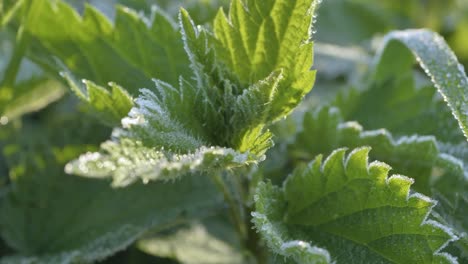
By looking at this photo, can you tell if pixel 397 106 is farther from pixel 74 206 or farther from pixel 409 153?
pixel 74 206

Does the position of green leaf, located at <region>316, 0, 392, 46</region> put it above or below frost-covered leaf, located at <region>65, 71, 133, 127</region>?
below

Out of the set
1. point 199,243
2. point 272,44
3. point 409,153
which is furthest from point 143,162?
point 199,243

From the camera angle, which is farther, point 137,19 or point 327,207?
point 137,19

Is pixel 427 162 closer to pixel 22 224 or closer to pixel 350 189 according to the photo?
pixel 350 189

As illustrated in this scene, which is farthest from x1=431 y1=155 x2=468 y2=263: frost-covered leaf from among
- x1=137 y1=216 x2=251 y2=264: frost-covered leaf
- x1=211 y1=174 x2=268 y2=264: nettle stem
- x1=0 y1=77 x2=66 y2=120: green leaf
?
x1=0 y1=77 x2=66 y2=120: green leaf

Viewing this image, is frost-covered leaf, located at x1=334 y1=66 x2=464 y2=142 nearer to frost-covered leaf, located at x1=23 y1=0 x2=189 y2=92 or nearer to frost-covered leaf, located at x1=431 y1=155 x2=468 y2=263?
frost-covered leaf, located at x1=431 y1=155 x2=468 y2=263

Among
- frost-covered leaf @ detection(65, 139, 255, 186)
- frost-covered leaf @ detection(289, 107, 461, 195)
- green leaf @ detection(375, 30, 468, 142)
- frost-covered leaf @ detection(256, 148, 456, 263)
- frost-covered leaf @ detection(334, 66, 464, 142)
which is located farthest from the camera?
frost-covered leaf @ detection(334, 66, 464, 142)

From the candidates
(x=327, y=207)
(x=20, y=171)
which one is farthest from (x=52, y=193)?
(x=327, y=207)
